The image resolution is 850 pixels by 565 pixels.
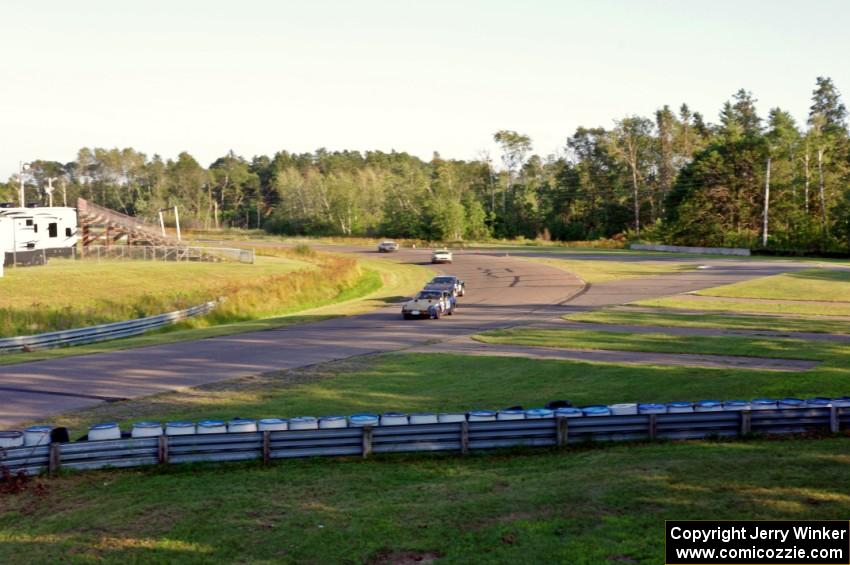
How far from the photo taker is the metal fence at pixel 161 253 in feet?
228

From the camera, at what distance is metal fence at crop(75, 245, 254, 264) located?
69.5m

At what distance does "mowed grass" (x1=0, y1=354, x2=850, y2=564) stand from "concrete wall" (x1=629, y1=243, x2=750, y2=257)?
78302 mm

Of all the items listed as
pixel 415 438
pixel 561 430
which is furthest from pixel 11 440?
pixel 561 430

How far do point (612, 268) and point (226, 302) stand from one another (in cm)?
3668

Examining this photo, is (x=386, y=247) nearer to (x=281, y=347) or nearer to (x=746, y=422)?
(x=281, y=347)

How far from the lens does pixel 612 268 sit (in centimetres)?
7038

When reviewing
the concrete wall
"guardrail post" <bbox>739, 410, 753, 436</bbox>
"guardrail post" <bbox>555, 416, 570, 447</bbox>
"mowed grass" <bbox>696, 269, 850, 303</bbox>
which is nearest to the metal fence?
"mowed grass" <bbox>696, 269, 850, 303</bbox>

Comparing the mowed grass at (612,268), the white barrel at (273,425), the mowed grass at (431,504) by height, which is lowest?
the mowed grass at (431,504)

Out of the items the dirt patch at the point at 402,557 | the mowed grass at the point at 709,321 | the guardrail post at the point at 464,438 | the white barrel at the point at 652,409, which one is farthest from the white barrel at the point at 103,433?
the mowed grass at the point at 709,321

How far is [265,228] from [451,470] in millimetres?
154126

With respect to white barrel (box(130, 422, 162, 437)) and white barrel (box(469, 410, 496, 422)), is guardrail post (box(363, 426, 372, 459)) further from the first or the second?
white barrel (box(130, 422, 162, 437))

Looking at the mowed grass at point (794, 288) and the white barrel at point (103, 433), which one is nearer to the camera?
the white barrel at point (103, 433)

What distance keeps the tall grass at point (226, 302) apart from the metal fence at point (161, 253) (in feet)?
30.9

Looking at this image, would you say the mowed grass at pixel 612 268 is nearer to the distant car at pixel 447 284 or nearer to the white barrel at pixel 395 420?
the distant car at pixel 447 284
